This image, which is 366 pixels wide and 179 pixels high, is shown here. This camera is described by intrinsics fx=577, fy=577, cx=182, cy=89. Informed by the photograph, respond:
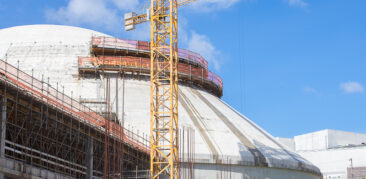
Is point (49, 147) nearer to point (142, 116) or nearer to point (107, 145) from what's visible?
point (107, 145)

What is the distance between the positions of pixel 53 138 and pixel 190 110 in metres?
17.0

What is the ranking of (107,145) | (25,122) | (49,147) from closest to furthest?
(25,122) → (49,147) → (107,145)

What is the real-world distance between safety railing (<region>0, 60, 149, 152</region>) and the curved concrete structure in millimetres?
4365

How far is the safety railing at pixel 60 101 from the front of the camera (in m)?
29.4

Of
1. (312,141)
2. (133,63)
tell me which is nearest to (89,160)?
(133,63)

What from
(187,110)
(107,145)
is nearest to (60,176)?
(107,145)

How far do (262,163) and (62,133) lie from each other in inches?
732

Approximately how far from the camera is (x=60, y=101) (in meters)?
37.7

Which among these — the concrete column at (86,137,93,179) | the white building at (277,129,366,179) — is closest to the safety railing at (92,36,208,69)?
the concrete column at (86,137,93,179)

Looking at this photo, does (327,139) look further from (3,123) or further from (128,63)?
(3,123)

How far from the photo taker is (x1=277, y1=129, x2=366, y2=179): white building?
80.5 meters

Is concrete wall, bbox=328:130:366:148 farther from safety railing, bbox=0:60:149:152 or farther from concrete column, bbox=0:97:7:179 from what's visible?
concrete column, bbox=0:97:7:179

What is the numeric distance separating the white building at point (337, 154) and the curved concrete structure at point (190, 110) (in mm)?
25831

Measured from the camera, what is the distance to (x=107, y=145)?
3797cm
